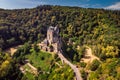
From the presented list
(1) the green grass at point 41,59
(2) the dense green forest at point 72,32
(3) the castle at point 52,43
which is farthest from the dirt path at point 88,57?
(1) the green grass at point 41,59

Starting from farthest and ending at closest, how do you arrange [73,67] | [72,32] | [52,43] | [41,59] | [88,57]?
[72,32] → [88,57] → [52,43] → [41,59] → [73,67]

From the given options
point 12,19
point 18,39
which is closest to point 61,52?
point 18,39

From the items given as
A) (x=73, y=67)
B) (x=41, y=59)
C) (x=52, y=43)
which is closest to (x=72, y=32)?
(x=52, y=43)

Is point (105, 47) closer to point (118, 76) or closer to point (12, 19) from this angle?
point (118, 76)

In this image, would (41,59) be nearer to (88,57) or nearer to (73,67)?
(73,67)

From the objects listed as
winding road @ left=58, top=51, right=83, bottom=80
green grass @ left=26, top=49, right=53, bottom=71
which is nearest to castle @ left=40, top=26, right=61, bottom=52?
green grass @ left=26, top=49, right=53, bottom=71

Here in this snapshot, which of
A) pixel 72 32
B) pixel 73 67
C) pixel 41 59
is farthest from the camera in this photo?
pixel 72 32
